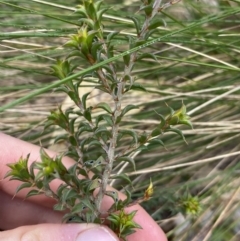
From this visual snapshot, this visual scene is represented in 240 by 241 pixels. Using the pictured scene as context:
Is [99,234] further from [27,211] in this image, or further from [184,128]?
[184,128]

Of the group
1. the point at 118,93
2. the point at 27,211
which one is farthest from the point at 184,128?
the point at 118,93

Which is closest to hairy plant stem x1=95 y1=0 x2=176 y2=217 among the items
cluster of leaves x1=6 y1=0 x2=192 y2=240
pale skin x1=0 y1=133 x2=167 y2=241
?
cluster of leaves x1=6 y1=0 x2=192 y2=240

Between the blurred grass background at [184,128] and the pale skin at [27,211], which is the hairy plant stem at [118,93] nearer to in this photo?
the pale skin at [27,211]

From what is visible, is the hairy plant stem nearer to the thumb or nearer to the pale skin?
the thumb

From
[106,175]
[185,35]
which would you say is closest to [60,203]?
[106,175]

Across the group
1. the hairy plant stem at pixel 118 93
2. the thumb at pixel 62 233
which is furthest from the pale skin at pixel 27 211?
the hairy plant stem at pixel 118 93

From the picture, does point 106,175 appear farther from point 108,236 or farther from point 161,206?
point 161,206

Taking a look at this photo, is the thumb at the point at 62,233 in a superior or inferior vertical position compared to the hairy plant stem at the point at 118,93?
inferior
